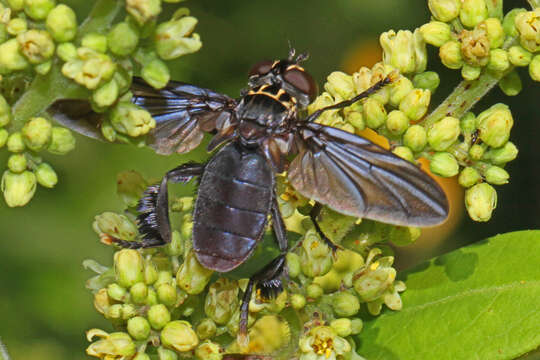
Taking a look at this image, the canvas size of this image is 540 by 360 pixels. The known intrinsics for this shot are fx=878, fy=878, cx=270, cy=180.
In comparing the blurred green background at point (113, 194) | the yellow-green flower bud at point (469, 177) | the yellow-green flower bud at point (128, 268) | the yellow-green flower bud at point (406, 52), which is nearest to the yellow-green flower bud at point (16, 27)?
the yellow-green flower bud at point (128, 268)

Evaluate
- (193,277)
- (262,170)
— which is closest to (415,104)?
(262,170)

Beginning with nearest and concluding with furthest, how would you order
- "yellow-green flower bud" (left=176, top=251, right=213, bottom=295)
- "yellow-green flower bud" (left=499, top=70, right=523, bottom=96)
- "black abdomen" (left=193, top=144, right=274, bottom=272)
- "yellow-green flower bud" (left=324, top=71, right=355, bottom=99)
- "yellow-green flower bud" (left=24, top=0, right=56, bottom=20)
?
"yellow-green flower bud" (left=24, top=0, right=56, bottom=20), "yellow-green flower bud" (left=176, top=251, right=213, bottom=295), "black abdomen" (left=193, top=144, right=274, bottom=272), "yellow-green flower bud" (left=499, top=70, right=523, bottom=96), "yellow-green flower bud" (left=324, top=71, right=355, bottom=99)

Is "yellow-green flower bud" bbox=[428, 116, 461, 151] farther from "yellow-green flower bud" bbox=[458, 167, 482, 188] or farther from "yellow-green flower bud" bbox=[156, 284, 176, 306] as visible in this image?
"yellow-green flower bud" bbox=[156, 284, 176, 306]

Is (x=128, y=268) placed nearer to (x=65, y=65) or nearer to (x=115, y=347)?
(x=115, y=347)

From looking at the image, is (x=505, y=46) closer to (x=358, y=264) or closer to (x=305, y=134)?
(x=305, y=134)

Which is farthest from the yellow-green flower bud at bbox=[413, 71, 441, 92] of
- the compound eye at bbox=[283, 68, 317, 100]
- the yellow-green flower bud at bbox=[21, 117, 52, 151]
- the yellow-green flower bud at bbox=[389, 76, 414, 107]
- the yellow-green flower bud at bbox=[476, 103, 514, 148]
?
the yellow-green flower bud at bbox=[21, 117, 52, 151]
